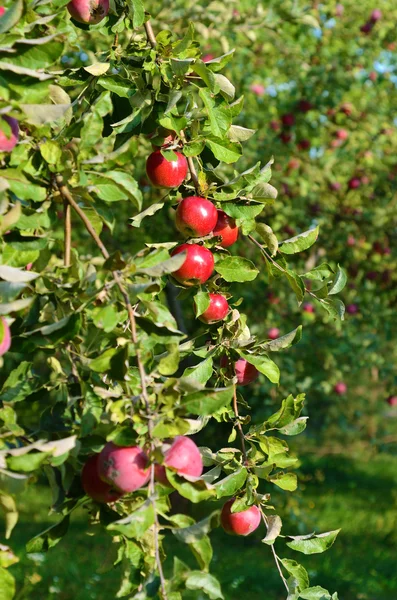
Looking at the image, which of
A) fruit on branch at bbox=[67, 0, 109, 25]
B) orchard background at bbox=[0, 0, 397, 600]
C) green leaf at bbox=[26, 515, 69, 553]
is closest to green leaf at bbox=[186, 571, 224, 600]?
orchard background at bbox=[0, 0, 397, 600]

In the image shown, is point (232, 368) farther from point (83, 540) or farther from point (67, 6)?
point (83, 540)

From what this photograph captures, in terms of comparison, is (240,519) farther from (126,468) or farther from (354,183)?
(354,183)

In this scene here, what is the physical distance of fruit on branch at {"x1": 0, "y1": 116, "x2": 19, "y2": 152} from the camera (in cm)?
104

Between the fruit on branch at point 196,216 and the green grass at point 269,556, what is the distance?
2.15 metres

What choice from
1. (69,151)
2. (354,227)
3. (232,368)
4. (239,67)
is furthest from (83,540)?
(69,151)

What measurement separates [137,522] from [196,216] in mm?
569

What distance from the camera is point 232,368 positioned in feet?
4.88

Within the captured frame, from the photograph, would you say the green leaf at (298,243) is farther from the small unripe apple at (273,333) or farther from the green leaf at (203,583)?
the small unripe apple at (273,333)

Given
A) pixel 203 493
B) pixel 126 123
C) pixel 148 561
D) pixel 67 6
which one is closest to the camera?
pixel 203 493

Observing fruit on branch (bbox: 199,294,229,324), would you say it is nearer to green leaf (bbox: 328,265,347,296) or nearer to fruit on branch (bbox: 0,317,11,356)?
green leaf (bbox: 328,265,347,296)

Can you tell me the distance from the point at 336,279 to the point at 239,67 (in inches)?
177

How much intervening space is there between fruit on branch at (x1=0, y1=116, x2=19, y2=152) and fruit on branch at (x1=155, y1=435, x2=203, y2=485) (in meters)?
0.45

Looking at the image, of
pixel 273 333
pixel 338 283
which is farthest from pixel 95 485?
pixel 273 333

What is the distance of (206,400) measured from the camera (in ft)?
3.39
